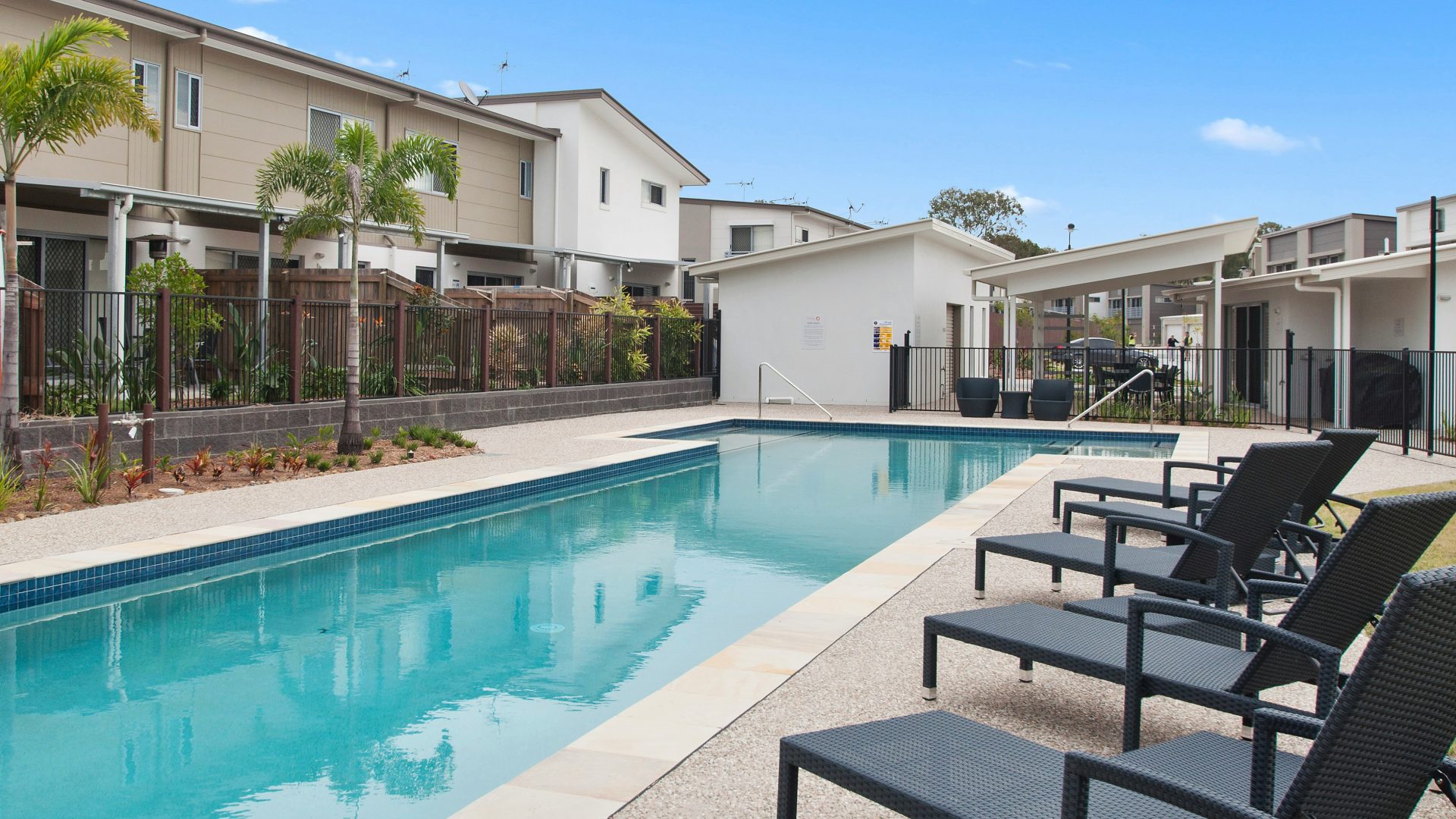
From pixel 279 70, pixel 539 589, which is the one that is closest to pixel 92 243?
pixel 279 70

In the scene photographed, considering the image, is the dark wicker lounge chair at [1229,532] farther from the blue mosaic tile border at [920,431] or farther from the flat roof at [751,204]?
the flat roof at [751,204]

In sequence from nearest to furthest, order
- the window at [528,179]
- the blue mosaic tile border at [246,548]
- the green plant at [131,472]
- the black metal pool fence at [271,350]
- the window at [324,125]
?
the blue mosaic tile border at [246,548] < the green plant at [131,472] < the black metal pool fence at [271,350] < the window at [324,125] < the window at [528,179]

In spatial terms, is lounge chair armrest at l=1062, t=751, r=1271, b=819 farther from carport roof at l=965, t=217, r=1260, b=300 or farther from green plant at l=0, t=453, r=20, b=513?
carport roof at l=965, t=217, r=1260, b=300

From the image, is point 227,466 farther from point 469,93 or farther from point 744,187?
point 744,187

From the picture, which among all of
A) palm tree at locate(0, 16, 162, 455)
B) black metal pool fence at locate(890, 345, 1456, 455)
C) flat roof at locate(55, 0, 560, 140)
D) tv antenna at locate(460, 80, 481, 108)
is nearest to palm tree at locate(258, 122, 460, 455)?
palm tree at locate(0, 16, 162, 455)

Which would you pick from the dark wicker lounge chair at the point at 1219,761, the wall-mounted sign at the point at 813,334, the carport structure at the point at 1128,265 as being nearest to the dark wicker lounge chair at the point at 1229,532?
the dark wicker lounge chair at the point at 1219,761

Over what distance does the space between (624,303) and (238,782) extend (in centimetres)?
1923

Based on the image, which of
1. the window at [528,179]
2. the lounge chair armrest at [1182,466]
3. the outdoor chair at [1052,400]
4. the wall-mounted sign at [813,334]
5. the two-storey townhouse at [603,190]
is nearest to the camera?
the lounge chair armrest at [1182,466]

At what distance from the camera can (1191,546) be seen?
16.6 ft

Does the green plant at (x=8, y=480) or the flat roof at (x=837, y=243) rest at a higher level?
the flat roof at (x=837, y=243)

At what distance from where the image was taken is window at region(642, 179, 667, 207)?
30.9 m

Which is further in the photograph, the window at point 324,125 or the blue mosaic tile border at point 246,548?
the window at point 324,125

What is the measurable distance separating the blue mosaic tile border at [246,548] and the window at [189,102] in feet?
36.9

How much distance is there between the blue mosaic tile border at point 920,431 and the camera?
59.0 ft
